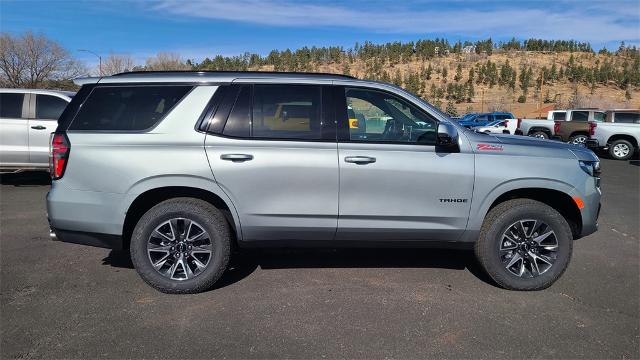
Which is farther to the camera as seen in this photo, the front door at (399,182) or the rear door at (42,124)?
the rear door at (42,124)

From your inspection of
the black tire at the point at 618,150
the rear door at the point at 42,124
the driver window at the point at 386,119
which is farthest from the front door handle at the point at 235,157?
the black tire at the point at 618,150

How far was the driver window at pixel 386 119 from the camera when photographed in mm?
4125

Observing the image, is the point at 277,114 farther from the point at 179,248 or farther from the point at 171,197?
the point at 179,248

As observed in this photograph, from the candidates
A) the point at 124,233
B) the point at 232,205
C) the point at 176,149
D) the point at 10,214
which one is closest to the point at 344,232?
the point at 232,205

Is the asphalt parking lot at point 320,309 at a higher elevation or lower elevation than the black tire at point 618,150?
lower

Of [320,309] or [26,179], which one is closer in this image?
[320,309]

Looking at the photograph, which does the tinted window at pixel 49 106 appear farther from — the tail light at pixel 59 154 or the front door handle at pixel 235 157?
the front door handle at pixel 235 157

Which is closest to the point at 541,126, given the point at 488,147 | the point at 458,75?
the point at 488,147

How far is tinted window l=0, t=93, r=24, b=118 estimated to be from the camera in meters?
8.70

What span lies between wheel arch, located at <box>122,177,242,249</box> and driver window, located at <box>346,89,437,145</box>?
51.1 inches

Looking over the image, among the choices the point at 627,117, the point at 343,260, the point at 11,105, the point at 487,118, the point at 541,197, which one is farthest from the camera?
the point at 487,118

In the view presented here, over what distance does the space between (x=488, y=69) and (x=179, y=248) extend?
65.9 meters

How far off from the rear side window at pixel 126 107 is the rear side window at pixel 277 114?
54cm

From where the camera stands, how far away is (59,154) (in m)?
3.96
